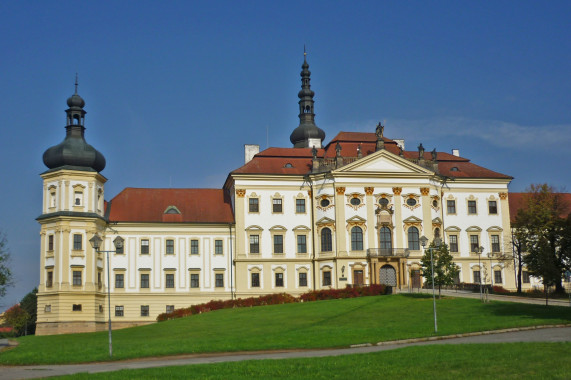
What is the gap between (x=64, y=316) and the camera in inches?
2270

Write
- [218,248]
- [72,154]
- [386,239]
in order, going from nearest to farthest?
[72,154], [386,239], [218,248]

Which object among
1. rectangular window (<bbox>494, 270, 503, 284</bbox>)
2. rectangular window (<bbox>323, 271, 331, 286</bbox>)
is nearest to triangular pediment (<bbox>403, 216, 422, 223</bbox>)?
rectangular window (<bbox>323, 271, 331, 286</bbox>)

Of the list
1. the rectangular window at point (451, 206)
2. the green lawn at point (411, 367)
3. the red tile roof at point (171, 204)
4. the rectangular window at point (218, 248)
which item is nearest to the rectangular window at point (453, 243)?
the rectangular window at point (451, 206)

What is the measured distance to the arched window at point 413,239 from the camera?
211 feet

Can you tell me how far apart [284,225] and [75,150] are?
19539mm

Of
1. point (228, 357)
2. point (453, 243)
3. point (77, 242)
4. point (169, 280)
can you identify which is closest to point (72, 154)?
point (77, 242)

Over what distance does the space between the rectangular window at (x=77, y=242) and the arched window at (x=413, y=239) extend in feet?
94.4

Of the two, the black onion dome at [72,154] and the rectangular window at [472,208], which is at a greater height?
the black onion dome at [72,154]

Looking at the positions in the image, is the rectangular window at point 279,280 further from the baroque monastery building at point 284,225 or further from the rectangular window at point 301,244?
the rectangular window at point 301,244

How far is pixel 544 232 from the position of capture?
56.8 meters

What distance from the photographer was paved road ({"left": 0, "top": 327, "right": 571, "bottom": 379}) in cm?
2473

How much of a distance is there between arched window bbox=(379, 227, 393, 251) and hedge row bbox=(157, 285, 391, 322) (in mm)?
7570

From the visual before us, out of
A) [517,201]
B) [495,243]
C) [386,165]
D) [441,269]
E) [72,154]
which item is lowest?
[441,269]

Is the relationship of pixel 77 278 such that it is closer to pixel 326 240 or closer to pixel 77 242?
pixel 77 242
